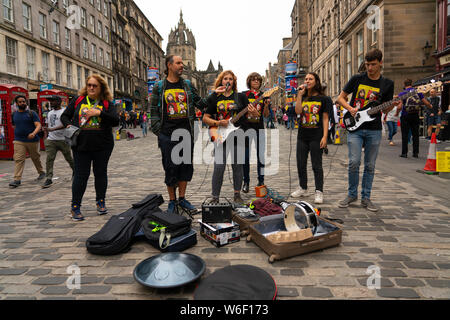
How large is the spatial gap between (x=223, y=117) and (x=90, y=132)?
2080 mm

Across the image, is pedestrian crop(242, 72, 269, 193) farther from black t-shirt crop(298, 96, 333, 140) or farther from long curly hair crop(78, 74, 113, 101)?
long curly hair crop(78, 74, 113, 101)

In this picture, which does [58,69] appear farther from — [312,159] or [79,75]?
[312,159]

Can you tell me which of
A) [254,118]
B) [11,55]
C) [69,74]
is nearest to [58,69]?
[69,74]

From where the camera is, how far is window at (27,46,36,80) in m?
24.9

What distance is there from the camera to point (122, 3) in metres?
51.6

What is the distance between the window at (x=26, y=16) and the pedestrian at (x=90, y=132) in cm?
2546

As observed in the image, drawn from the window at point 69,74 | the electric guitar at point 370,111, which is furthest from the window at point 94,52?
the electric guitar at point 370,111

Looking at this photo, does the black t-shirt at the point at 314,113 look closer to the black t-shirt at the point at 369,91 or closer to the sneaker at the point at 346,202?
the black t-shirt at the point at 369,91

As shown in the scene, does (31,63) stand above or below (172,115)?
above

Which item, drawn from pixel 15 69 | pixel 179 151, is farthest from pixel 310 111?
pixel 15 69

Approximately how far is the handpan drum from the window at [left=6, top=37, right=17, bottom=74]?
2533 cm

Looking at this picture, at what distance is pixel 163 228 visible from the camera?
3510mm

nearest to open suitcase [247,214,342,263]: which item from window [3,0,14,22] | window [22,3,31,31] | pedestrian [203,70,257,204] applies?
pedestrian [203,70,257,204]
